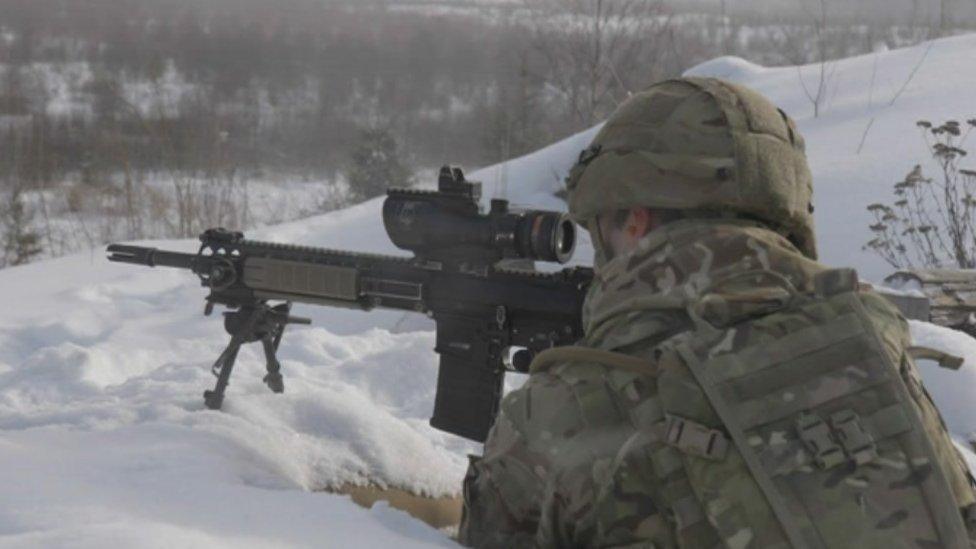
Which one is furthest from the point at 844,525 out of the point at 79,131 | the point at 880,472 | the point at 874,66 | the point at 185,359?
the point at 79,131

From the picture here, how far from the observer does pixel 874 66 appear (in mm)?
11523

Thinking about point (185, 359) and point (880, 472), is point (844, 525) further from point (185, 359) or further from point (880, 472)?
point (185, 359)

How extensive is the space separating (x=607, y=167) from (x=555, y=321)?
1.45m

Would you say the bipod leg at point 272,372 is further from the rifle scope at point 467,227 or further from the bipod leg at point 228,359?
the rifle scope at point 467,227

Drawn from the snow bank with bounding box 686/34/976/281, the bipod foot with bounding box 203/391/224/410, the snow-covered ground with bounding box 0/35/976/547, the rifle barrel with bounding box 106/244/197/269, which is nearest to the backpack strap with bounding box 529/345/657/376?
the snow-covered ground with bounding box 0/35/976/547

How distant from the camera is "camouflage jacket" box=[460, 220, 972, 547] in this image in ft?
6.58

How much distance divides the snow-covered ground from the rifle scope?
1.78ft

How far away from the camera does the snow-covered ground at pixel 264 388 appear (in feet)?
7.92

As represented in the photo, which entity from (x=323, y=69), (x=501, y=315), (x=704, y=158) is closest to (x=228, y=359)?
(x=501, y=315)

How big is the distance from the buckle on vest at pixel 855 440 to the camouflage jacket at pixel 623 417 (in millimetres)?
191

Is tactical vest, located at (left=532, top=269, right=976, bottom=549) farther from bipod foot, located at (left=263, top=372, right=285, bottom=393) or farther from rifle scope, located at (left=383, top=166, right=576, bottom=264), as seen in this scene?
bipod foot, located at (left=263, top=372, right=285, bottom=393)

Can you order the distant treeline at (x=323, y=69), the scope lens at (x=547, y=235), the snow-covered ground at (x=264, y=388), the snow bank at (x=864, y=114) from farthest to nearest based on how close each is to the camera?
1. the distant treeline at (x=323, y=69)
2. the snow bank at (x=864, y=114)
3. the scope lens at (x=547, y=235)
4. the snow-covered ground at (x=264, y=388)

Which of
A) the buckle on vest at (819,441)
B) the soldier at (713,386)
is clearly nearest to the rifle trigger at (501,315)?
the soldier at (713,386)

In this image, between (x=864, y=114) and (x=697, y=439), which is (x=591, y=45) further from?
(x=697, y=439)
